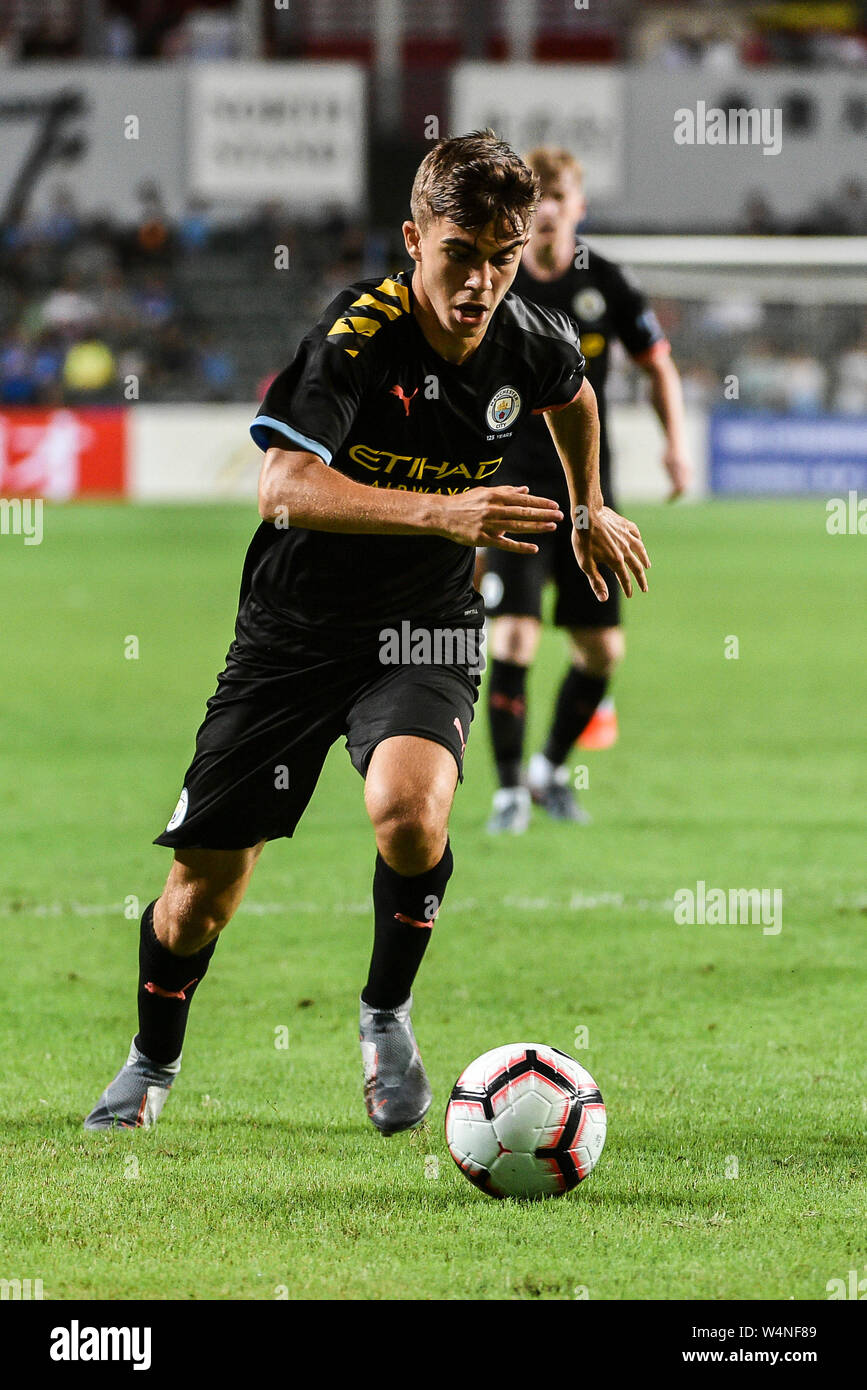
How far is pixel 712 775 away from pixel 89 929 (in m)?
3.51

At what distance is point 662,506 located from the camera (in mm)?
21781

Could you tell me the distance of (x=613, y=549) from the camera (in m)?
3.89

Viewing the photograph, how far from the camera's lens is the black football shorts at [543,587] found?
700 cm

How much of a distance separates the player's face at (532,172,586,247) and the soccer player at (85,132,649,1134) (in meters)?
2.84

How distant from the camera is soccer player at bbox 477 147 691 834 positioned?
7016 millimetres

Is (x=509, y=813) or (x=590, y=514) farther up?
(x=590, y=514)

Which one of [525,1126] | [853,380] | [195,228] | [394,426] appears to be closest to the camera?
[525,1126]

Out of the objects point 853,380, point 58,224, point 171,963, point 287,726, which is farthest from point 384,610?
point 58,224

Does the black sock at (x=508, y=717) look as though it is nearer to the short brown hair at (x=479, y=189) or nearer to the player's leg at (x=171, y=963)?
the player's leg at (x=171, y=963)

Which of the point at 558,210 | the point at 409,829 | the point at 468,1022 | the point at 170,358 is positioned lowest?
the point at 468,1022

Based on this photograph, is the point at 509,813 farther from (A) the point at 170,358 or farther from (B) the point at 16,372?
(A) the point at 170,358

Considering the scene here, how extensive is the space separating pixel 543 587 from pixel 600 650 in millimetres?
373

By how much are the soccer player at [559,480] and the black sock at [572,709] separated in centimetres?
9
